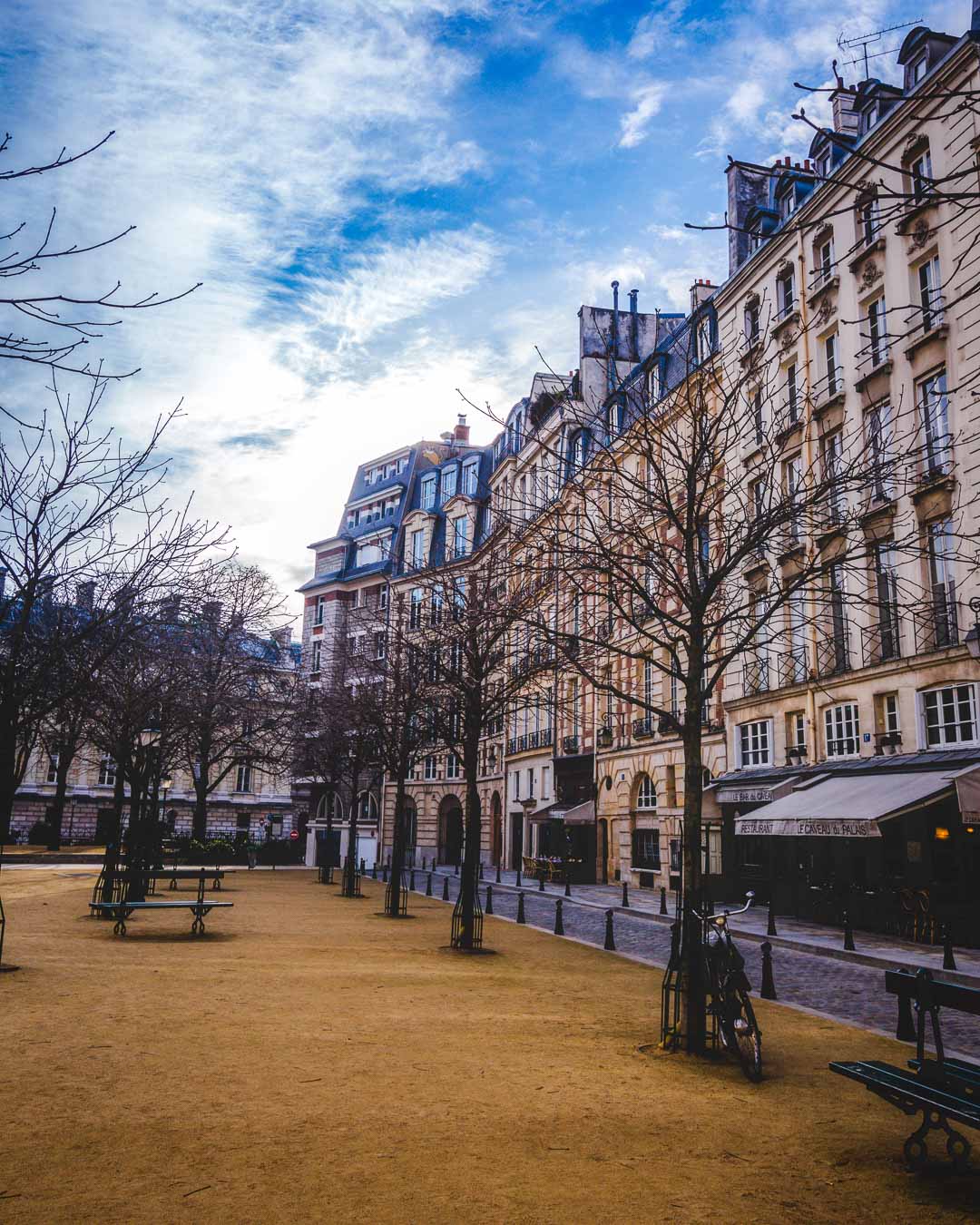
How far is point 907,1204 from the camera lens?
16.6ft

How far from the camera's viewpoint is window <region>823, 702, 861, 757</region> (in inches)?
892

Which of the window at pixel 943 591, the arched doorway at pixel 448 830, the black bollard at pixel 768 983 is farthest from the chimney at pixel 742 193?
the arched doorway at pixel 448 830

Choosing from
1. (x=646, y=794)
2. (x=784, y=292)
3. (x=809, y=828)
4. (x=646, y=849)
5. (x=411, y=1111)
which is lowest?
(x=411, y=1111)

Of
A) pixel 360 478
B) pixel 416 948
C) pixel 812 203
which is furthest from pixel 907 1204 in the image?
pixel 360 478

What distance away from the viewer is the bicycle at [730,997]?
769 cm

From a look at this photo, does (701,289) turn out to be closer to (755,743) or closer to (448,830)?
(755,743)

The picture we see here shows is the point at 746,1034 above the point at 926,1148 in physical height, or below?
above

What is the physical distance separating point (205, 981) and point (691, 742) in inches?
250

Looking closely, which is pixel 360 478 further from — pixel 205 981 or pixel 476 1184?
pixel 476 1184

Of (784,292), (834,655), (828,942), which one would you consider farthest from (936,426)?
(828,942)

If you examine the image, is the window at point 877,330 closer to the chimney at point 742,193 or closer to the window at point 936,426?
the window at point 936,426

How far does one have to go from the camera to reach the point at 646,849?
32.7m

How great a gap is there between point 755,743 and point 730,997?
66.3ft

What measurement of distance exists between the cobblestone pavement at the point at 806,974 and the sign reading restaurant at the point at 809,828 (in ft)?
7.98
